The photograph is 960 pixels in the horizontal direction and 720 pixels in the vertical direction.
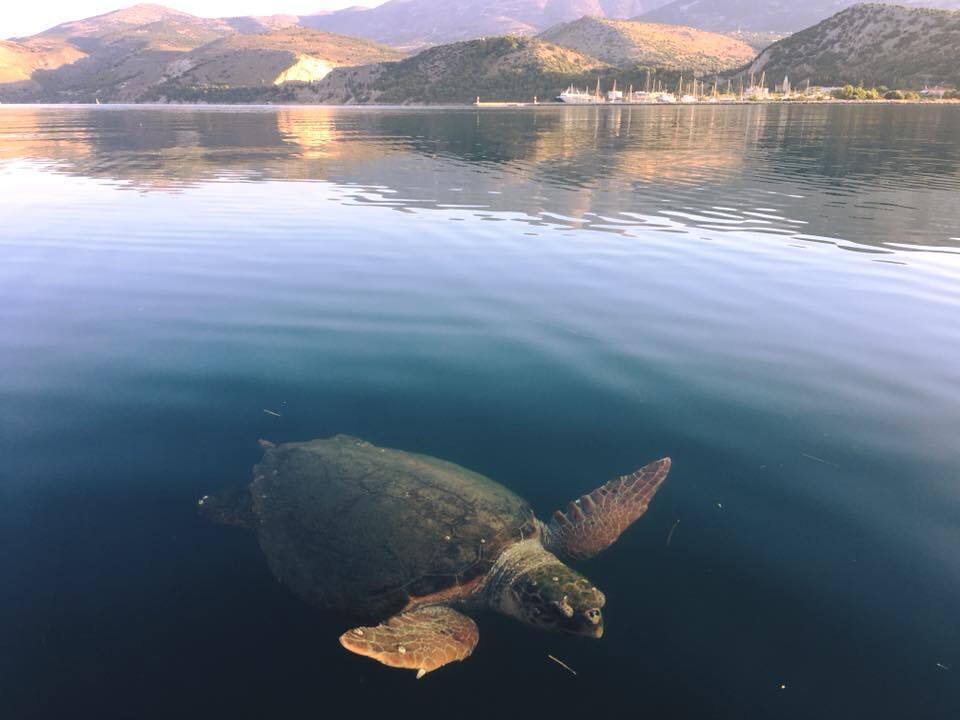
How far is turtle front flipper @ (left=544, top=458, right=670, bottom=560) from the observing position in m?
7.34

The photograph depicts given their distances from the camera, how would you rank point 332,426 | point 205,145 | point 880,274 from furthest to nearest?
point 205,145 < point 880,274 < point 332,426

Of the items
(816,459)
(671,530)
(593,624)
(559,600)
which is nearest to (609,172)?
(816,459)

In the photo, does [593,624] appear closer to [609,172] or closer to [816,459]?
[816,459]

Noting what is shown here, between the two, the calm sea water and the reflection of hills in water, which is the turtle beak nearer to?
the calm sea water

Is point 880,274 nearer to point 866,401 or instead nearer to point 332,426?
point 866,401

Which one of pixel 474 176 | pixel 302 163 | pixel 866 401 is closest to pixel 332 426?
pixel 866 401

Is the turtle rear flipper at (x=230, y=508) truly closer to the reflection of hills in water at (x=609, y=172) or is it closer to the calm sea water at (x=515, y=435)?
the calm sea water at (x=515, y=435)

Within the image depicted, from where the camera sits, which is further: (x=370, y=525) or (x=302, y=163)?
(x=302, y=163)

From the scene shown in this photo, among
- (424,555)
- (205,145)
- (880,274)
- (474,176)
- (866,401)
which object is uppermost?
(205,145)

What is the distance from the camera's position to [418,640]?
245 inches

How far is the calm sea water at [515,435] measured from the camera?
5.72 meters

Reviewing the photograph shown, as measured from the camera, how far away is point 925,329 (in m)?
13.2

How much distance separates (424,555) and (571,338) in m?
7.08

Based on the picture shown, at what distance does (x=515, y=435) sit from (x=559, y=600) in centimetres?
331
